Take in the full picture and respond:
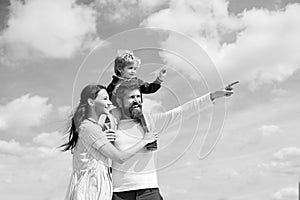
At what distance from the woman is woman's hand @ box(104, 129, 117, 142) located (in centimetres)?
4

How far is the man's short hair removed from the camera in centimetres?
430

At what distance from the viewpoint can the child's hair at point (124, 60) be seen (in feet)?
15.2

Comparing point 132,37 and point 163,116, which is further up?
point 132,37

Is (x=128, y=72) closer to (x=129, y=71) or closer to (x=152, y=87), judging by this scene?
(x=129, y=71)

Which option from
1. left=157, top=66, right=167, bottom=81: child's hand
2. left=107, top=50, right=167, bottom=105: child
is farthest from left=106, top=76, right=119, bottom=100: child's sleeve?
left=157, top=66, right=167, bottom=81: child's hand

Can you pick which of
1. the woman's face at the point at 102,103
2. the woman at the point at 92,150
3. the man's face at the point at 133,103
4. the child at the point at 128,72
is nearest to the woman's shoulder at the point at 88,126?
the woman at the point at 92,150

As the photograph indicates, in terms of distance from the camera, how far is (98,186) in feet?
13.3

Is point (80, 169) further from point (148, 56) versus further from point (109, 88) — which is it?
point (148, 56)


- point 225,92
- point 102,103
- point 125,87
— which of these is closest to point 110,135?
point 102,103

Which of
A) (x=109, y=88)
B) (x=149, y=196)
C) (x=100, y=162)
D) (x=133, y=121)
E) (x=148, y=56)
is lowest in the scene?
(x=149, y=196)

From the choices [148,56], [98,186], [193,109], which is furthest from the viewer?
[148,56]

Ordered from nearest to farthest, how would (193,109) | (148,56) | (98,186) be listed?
(98,186), (193,109), (148,56)

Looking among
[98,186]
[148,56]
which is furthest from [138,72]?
[98,186]

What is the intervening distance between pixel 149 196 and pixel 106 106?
0.95 meters
